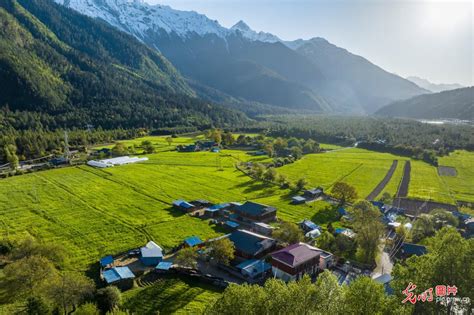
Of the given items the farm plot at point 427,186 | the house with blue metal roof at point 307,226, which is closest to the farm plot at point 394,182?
the farm plot at point 427,186

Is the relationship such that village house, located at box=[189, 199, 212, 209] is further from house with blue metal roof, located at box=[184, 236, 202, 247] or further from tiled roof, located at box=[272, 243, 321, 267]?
tiled roof, located at box=[272, 243, 321, 267]

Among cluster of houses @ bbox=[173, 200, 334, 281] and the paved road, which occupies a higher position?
cluster of houses @ bbox=[173, 200, 334, 281]

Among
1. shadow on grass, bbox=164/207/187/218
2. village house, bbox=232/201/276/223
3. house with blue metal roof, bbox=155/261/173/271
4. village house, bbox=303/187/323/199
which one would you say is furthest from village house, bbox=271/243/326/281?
village house, bbox=303/187/323/199

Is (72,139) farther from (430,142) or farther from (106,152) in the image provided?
(430,142)

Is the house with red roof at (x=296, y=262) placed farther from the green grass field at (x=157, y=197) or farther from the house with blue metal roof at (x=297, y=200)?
the house with blue metal roof at (x=297, y=200)

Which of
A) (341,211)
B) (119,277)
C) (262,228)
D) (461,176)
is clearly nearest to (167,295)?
(119,277)

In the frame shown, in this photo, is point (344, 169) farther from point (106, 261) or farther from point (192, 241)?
point (106, 261)
